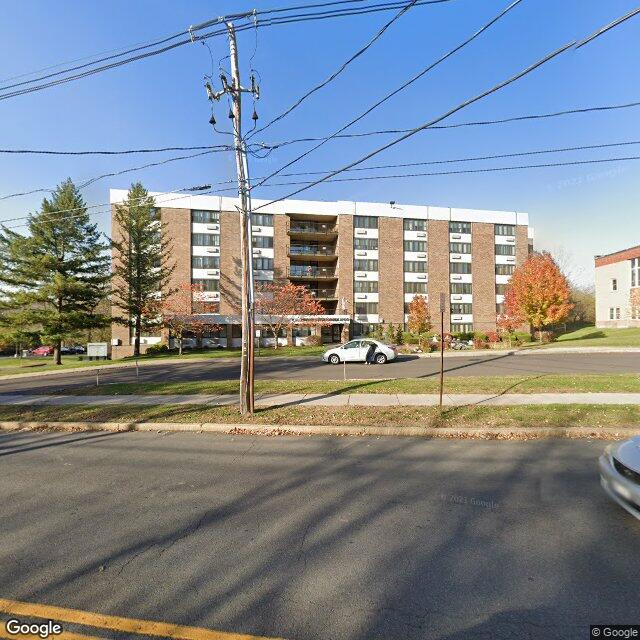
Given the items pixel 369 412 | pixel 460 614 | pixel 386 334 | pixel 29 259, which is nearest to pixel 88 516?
pixel 460 614

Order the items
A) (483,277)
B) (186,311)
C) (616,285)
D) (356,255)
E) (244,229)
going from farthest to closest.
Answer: (483,277), (616,285), (356,255), (186,311), (244,229)

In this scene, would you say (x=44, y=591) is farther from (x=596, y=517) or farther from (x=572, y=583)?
(x=596, y=517)

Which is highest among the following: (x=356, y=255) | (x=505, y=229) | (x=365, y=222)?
(x=505, y=229)

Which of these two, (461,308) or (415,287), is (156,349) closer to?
(415,287)

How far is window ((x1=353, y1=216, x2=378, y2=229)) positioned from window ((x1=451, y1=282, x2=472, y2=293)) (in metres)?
12.7

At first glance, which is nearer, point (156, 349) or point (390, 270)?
point (156, 349)

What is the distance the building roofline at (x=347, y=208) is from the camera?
3925cm

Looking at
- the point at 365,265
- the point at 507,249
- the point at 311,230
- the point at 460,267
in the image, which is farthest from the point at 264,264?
the point at 507,249

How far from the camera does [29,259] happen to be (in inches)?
1056

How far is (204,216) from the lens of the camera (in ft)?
133

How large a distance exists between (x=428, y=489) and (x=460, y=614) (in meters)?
1.98

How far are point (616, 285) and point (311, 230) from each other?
39.7 metres

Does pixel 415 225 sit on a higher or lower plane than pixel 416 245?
higher

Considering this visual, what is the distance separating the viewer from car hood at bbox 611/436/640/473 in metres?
3.39
